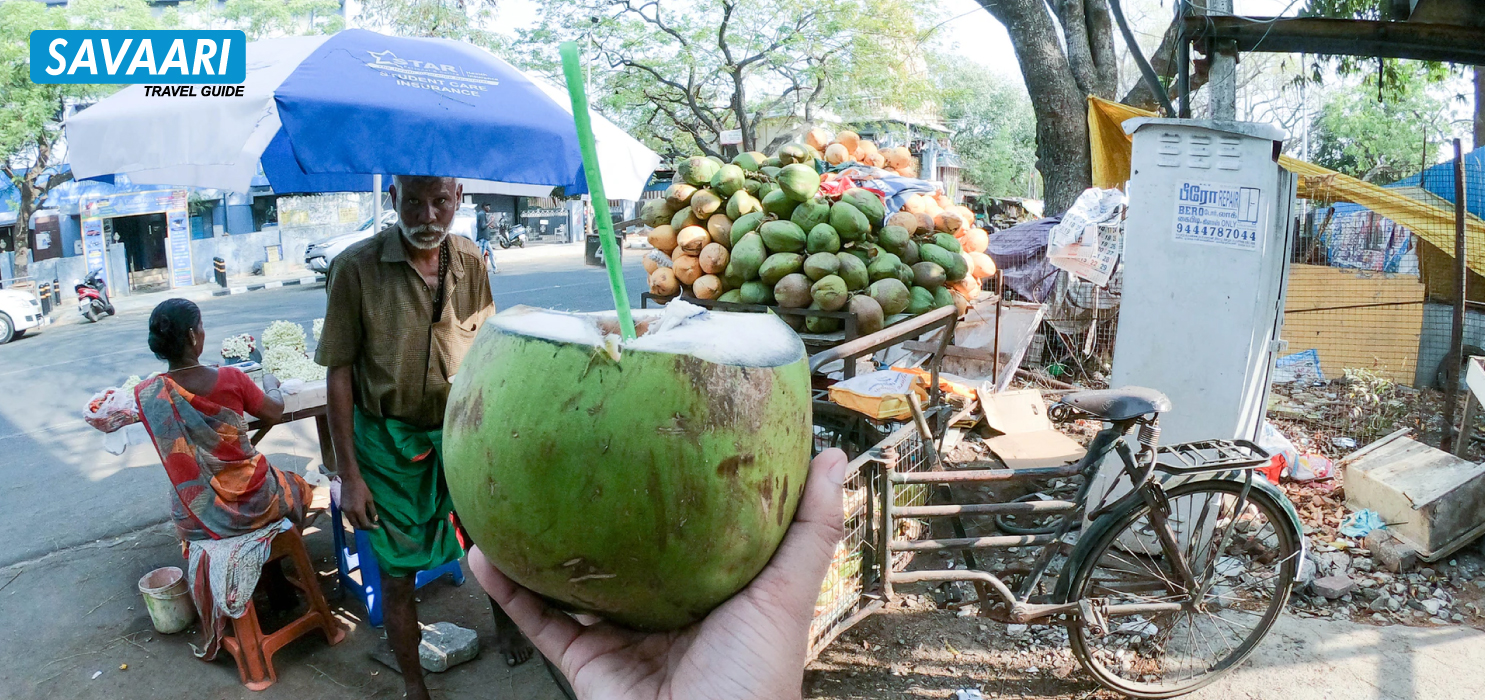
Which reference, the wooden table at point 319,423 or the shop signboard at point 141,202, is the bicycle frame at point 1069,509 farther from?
the shop signboard at point 141,202

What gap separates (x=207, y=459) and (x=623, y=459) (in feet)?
8.47

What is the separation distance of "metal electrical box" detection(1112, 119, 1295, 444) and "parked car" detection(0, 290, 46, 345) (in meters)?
13.0

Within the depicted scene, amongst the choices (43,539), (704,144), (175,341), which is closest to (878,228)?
(175,341)

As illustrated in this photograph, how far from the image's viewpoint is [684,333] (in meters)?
0.95

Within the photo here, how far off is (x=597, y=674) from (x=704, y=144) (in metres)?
15.3

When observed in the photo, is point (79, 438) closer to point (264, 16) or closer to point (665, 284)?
point (665, 284)

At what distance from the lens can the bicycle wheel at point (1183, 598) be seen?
2.79 metres

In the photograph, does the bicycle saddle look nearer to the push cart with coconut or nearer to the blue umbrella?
the push cart with coconut

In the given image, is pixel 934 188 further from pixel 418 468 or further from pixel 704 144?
pixel 704 144

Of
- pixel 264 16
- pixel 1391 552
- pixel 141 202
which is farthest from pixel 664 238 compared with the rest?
pixel 141 202

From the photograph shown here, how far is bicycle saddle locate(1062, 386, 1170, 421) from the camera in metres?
2.63

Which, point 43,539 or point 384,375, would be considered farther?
point 43,539

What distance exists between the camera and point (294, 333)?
4.07 m

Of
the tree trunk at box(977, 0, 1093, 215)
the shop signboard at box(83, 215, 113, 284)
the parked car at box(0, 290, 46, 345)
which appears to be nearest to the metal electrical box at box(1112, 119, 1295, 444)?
the tree trunk at box(977, 0, 1093, 215)
